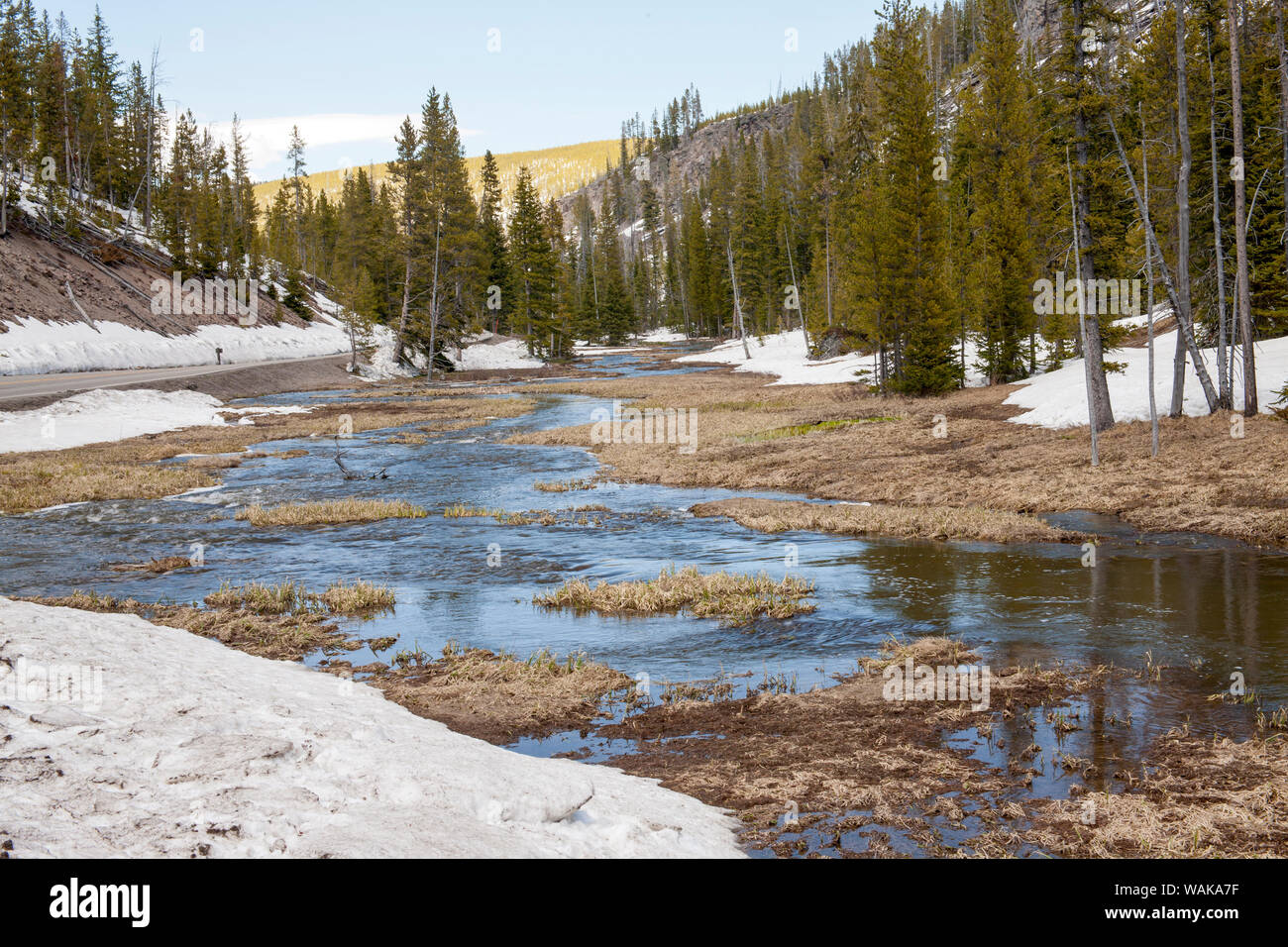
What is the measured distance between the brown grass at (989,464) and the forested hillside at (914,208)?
205 centimetres

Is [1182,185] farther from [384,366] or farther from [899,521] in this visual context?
[384,366]

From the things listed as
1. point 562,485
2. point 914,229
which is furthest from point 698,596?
point 914,229

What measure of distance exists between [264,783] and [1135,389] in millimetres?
29898

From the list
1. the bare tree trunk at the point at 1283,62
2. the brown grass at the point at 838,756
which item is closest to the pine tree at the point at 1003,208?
the bare tree trunk at the point at 1283,62

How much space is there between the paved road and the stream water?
15.8 meters

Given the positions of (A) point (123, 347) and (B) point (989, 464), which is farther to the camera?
(A) point (123, 347)

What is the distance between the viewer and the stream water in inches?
430

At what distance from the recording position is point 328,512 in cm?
2164

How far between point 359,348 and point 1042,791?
6828cm

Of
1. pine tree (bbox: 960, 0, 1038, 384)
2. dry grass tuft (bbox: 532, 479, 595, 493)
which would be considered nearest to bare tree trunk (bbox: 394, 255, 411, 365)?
pine tree (bbox: 960, 0, 1038, 384)

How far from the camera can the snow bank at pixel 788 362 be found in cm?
5162
